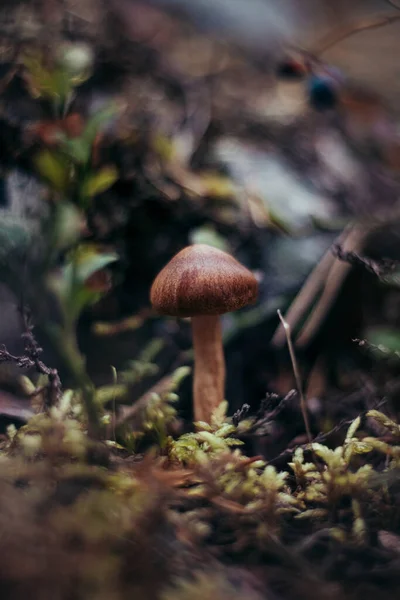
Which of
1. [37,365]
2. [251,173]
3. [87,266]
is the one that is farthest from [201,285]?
[251,173]

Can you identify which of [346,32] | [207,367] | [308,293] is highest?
[346,32]

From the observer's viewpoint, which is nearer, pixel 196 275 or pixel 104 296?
pixel 196 275

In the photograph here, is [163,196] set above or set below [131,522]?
below

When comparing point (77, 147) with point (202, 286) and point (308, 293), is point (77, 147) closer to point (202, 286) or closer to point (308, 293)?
point (202, 286)

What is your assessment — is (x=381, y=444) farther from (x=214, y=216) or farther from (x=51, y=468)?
(x=214, y=216)

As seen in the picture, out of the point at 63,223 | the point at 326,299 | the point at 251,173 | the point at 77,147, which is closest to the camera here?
the point at 63,223

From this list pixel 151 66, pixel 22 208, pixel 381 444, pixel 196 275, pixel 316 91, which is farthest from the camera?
pixel 151 66

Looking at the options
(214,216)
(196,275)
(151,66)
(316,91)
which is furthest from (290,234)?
(151,66)
